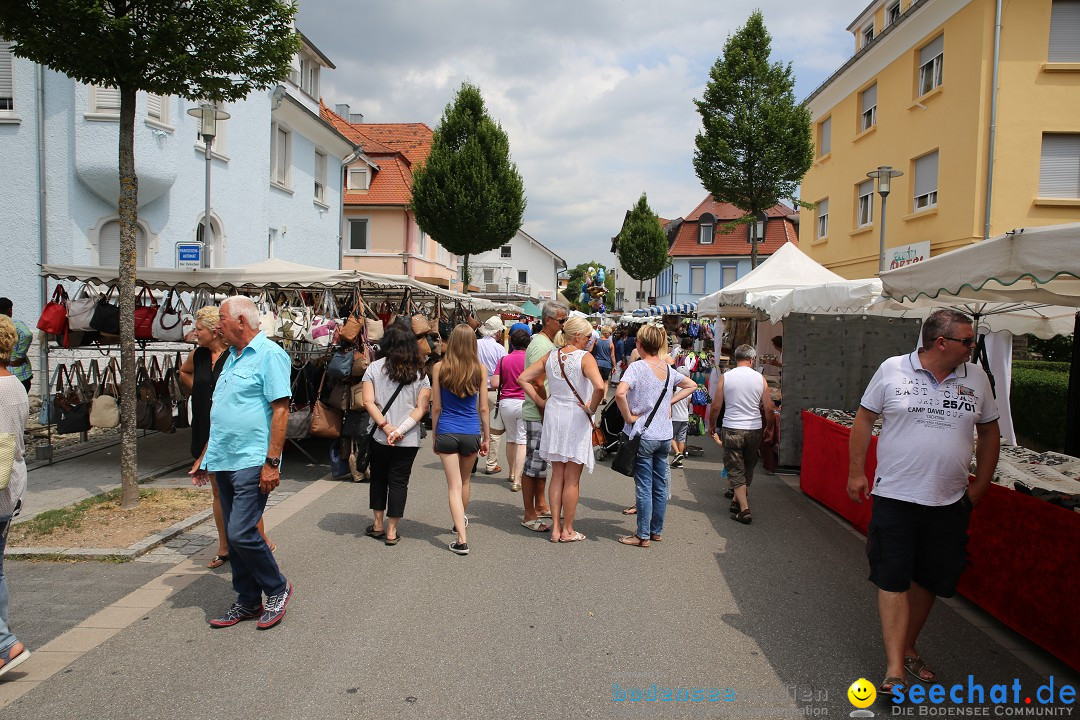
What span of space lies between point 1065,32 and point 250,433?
19.6m

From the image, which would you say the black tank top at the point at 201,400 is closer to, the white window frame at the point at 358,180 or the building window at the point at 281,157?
the building window at the point at 281,157

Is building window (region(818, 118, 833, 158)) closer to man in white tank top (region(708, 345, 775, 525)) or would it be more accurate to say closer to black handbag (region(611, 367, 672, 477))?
man in white tank top (region(708, 345, 775, 525))

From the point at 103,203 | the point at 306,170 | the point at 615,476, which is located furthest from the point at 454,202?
the point at 615,476

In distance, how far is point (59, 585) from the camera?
4988 millimetres

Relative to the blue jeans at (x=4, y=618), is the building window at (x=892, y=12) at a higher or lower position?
higher

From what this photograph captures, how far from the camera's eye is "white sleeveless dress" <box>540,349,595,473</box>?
5902mm

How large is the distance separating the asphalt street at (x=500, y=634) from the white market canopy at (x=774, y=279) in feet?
19.9

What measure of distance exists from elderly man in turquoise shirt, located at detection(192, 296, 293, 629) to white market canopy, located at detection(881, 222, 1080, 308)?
410cm

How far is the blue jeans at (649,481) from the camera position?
5.95 m

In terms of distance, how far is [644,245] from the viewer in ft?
174

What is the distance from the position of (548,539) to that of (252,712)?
3.27 meters

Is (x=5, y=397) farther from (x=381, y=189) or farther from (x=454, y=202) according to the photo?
(x=381, y=189)

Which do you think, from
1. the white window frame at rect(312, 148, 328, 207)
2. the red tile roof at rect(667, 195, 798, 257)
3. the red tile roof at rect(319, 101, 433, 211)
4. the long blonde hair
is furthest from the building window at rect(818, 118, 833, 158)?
the long blonde hair

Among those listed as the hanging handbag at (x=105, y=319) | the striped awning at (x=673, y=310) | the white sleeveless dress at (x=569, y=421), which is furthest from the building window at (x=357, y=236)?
the white sleeveless dress at (x=569, y=421)
